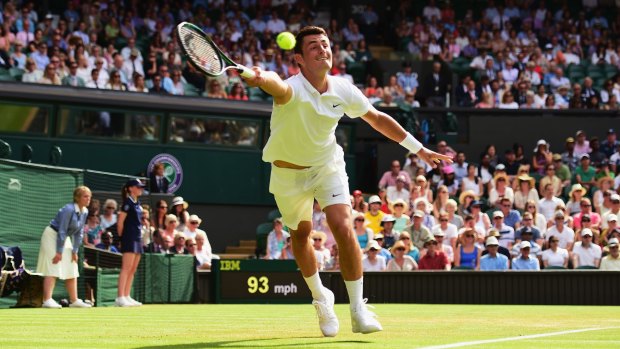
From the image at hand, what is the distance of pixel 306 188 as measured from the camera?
8.20 meters

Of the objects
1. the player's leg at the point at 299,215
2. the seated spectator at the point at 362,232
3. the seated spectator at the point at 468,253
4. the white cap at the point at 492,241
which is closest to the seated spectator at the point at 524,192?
the seated spectator at the point at 468,253

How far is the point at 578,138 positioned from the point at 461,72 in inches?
186

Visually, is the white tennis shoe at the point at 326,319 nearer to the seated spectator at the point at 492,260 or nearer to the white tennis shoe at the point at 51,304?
the white tennis shoe at the point at 51,304

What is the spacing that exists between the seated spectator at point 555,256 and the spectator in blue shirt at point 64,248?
775 cm

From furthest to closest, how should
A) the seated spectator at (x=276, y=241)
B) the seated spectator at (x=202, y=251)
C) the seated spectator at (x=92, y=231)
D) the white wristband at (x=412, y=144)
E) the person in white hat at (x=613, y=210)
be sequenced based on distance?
1. the seated spectator at (x=276, y=241)
2. the person in white hat at (x=613, y=210)
3. the seated spectator at (x=202, y=251)
4. the seated spectator at (x=92, y=231)
5. the white wristband at (x=412, y=144)

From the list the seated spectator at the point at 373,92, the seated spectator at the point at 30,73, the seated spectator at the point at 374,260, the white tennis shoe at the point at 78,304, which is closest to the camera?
the white tennis shoe at the point at 78,304

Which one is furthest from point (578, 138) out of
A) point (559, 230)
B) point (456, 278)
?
point (456, 278)

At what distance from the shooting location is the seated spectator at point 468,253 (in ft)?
62.6

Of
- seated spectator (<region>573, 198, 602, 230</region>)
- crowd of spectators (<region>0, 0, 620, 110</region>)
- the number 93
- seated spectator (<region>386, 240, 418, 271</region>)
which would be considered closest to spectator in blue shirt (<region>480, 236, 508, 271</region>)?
seated spectator (<region>386, 240, 418, 271</region>)

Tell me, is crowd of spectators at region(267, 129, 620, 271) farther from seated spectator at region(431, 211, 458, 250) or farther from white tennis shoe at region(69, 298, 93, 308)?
white tennis shoe at region(69, 298, 93, 308)

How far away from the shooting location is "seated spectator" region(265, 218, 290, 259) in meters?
20.8

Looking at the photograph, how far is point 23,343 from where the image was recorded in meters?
7.36

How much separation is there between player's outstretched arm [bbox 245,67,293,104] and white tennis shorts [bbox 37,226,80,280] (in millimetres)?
8263

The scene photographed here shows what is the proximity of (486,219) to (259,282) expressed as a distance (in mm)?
4267
